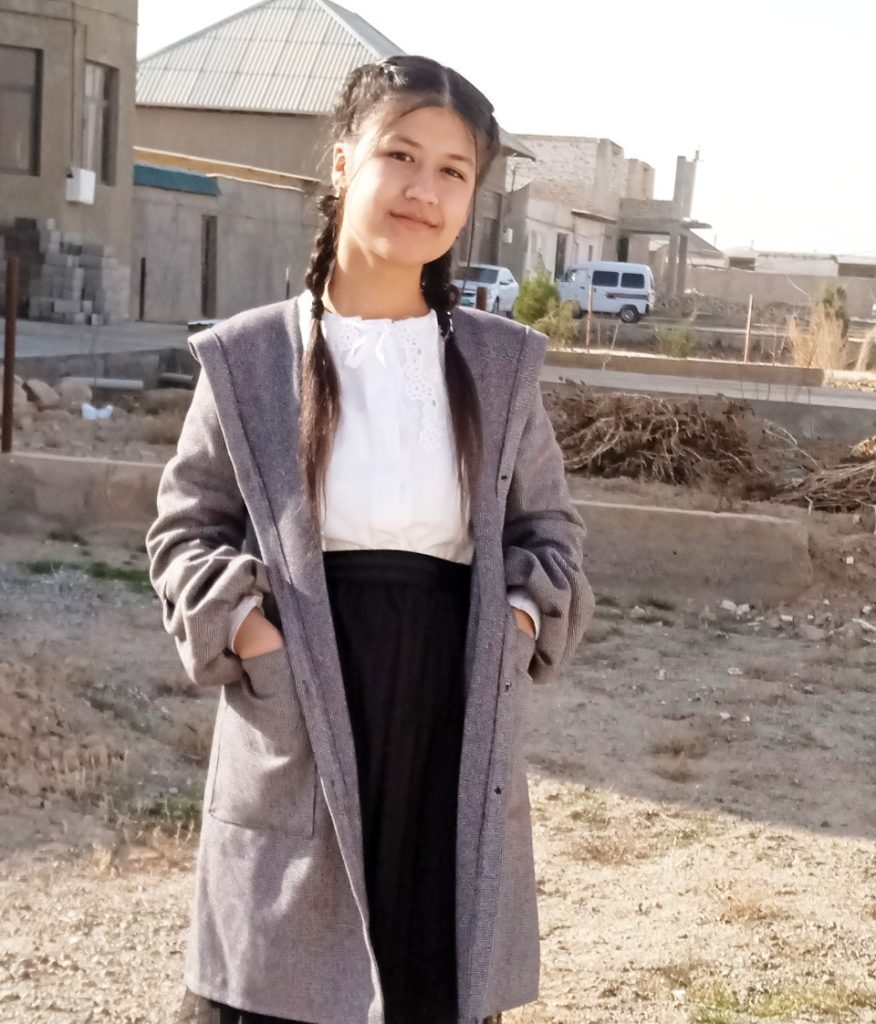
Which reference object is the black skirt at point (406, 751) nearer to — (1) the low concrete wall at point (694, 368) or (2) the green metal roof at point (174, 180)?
(1) the low concrete wall at point (694, 368)

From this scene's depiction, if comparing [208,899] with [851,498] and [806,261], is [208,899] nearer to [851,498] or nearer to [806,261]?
[851,498]

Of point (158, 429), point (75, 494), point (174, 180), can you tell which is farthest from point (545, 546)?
point (174, 180)

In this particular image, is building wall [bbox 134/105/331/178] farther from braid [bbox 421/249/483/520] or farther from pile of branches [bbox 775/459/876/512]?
braid [bbox 421/249/483/520]

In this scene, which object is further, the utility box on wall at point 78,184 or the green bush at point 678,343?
the green bush at point 678,343

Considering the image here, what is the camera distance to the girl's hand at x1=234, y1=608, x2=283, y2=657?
5.93 ft

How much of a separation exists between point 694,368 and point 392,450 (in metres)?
16.1

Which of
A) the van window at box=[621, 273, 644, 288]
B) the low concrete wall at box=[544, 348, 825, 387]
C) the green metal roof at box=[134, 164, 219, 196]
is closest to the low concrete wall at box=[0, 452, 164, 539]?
the low concrete wall at box=[544, 348, 825, 387]

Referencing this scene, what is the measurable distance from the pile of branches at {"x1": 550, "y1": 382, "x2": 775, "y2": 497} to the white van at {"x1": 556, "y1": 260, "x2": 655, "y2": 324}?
24.5 meters

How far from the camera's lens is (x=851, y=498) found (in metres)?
7.99

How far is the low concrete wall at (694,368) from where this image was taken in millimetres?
16438

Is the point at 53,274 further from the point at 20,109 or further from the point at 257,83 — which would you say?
the point at 257,83

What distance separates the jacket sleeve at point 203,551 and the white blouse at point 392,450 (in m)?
0.04

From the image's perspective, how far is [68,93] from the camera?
56.3 ft

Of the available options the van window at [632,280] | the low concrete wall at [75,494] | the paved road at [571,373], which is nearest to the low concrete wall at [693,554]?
the low concrete wall at [75,494]
